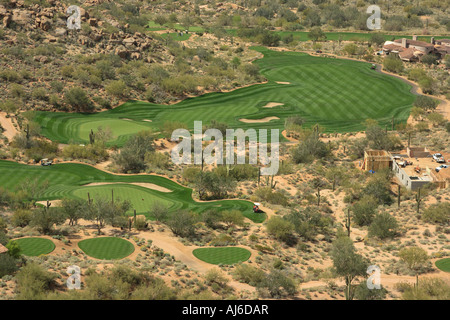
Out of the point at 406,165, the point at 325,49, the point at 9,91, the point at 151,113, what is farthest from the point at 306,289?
the point at 325,49

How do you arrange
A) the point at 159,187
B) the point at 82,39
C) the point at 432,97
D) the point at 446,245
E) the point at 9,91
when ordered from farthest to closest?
the point at 82,39 < the point at 432,97 < the point at 9,91 < the point at 159,187 < the point at 446,245

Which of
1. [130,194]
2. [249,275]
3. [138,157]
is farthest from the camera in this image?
[138,157]

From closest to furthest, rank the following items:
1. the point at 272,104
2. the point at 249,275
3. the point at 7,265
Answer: the point at 7,265 < the point at 249,275 < the point at 272,104

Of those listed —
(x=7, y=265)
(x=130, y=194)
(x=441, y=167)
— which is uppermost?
(x=7, y=265)

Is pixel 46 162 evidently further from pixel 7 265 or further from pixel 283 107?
pixel 283 107

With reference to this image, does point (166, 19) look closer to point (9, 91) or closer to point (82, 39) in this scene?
point (82, 39)

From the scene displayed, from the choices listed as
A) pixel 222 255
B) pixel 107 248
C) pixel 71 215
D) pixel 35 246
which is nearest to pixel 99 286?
pixel 107 248

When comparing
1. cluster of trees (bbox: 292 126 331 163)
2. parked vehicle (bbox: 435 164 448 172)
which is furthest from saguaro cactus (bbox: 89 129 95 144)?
parked vehicle (bbox: 435 164 448 172)
